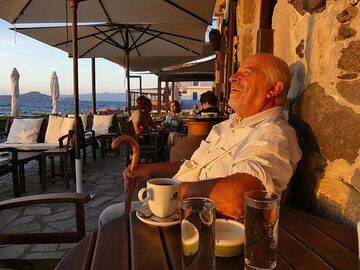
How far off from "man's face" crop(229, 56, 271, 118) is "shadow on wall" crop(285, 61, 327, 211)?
21 cm

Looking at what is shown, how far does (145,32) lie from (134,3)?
152 centimetres

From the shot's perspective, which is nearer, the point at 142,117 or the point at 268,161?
the point at 268,161

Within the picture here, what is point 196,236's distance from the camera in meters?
0.75

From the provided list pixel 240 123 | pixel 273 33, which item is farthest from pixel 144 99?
pixel 240 123

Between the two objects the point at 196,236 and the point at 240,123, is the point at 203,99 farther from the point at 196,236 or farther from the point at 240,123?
the point at 196,236

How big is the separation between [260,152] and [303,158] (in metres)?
0.43

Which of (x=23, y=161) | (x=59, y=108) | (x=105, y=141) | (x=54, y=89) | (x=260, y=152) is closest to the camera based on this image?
(x=260, y=152)

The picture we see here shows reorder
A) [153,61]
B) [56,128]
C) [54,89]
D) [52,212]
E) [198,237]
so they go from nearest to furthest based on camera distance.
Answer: [198,237]
[52,212]
[56,128]
[153,61]
[54,89]

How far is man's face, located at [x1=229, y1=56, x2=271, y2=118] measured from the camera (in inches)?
63.2

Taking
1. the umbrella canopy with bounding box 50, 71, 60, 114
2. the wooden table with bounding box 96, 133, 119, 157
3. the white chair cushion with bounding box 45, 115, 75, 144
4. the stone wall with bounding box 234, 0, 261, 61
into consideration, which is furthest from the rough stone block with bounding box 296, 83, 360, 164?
the umbrella canopy with bounding box 50, 71, 60, 114

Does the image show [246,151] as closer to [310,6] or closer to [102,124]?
[310,6]

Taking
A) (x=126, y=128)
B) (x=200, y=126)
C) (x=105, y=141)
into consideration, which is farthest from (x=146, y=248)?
(x=105, y=141)

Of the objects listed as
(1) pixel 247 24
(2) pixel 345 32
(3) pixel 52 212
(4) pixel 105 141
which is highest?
(1) pixel 247 24

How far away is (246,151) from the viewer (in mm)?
1336
